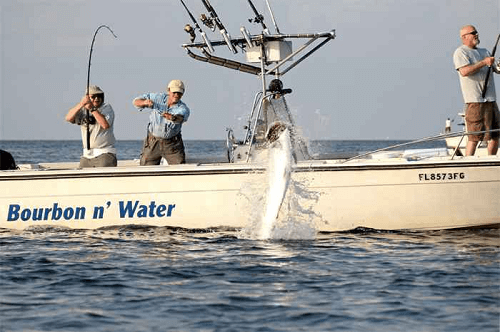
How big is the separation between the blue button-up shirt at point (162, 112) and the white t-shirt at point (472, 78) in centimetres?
334

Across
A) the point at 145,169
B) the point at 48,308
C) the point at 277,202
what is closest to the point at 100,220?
the point at 145,169

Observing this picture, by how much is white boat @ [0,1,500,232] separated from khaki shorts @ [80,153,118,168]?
1.49 feet

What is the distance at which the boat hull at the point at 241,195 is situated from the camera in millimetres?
11055

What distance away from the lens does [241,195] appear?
11242 millimetres

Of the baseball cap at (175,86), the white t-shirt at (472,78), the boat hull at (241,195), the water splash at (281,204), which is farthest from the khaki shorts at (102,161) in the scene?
the white t-shirt at (472,78)

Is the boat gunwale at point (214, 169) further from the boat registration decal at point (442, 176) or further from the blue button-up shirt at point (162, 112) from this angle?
the blue button-up shirt at point (162, 112)

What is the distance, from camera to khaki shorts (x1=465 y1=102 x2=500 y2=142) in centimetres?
1150

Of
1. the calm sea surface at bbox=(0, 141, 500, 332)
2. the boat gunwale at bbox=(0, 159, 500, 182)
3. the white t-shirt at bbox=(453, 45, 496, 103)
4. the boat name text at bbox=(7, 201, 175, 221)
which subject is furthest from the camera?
the white t-shirt at bbox=(453, 45, 496, 103)

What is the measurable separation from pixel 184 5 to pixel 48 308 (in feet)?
18.4

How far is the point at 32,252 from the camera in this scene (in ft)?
34.0

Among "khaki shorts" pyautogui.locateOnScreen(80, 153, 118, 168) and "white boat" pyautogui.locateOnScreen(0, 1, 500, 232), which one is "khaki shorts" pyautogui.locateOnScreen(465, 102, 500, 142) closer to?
"white boat" pyautogui.locateOnScreen(0, 1, 500, 232)

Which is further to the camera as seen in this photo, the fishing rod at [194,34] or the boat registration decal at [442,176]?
the fishing rod at [194,34]

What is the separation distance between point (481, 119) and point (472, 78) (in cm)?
51

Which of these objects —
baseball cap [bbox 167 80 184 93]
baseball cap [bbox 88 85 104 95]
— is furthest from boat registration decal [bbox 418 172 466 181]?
baseball cap [bbox 88 85 104 95]
